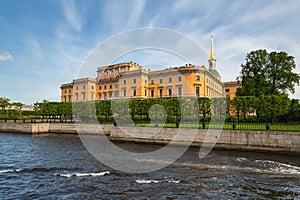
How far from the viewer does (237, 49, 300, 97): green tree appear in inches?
1387

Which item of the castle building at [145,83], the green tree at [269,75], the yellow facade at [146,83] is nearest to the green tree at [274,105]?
the green tree at [269,75]

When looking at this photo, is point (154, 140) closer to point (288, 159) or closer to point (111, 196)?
point (288, 159)

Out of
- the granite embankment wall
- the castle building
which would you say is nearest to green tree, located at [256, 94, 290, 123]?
the granite embankment wall

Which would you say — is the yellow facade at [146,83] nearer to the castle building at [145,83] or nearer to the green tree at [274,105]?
the castle building at [145,83]

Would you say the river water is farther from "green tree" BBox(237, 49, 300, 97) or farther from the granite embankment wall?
"green tree" BBox(237, 49, 300, 97)

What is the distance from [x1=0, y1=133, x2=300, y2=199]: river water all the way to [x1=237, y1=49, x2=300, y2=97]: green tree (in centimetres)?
2329

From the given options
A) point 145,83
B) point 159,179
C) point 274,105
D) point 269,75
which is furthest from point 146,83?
point 159,179

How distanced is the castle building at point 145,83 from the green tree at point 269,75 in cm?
1865

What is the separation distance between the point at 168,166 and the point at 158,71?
51.7 metres

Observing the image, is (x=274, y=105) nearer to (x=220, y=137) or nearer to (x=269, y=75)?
(x=220, y=137)

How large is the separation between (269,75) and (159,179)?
34.0 m

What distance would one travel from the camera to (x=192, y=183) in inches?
381

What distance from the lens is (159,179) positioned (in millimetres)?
10305

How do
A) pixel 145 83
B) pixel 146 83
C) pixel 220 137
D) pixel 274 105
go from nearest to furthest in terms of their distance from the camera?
pixel 220 137 → pixel 274 105 → pixel 145 83 → pixel 146 83
